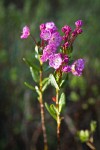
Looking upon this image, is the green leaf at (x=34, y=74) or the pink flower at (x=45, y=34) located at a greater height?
the pink flower at (x=45, y=34)

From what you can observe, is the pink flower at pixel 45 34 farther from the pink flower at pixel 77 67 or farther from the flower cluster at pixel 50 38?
the pink flower at pixel 77 67

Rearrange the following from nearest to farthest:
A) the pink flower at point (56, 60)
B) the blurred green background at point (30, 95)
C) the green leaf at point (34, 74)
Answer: the pink flower at point (56, 60) → the green leaf at point (34, 74) → the blurred green background at point (30, 95)

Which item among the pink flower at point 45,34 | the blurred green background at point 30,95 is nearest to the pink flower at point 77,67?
the pink flower at point 45,34

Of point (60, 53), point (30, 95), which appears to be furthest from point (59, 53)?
point (30, 95)

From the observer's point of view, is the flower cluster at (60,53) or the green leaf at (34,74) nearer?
the flower cluster at (60,53)

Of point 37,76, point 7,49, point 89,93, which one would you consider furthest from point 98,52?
point 37,76

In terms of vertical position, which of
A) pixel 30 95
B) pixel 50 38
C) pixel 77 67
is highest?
pixel 30 95

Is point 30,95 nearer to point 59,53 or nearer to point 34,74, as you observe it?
point 34,74

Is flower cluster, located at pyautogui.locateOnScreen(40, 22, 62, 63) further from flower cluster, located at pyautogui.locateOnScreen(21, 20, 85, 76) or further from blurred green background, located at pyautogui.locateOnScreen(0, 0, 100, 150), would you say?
blurred green background, located at pyautogui.locateOnScreen(0, 0, 100, 150)

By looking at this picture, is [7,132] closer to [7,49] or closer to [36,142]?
[36,142]

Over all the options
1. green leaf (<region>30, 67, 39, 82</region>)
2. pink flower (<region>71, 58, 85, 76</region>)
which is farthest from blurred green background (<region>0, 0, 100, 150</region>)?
pink flower (<region>71, 58, 85, 76</region>)

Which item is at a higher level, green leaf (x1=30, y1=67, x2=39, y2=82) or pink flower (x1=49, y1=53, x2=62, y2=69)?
green leaf (x1=30, y1=67, x2=39, y2=82)
